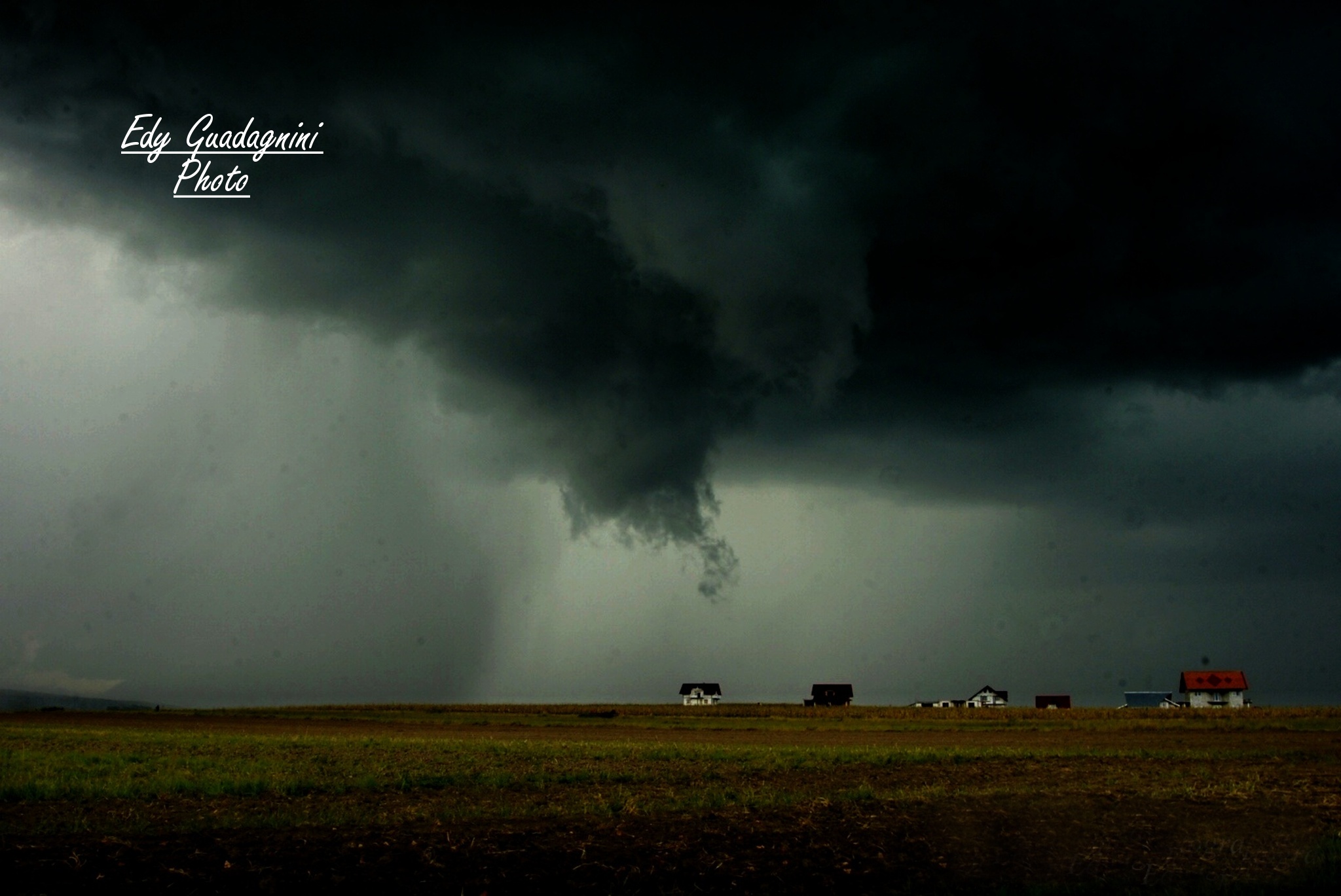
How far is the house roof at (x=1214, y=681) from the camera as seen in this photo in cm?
16362

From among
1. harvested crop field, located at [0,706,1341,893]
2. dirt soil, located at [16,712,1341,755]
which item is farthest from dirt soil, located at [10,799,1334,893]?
dirt soil, located at [16,712,1341,755]

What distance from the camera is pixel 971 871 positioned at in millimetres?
16656

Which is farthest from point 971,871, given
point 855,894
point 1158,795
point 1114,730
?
point 1114,730

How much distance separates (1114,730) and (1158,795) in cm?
5351

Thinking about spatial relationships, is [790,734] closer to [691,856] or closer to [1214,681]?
[691,856]

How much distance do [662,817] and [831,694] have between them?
164 m

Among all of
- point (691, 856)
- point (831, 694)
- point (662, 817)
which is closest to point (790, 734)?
point (662, 817)

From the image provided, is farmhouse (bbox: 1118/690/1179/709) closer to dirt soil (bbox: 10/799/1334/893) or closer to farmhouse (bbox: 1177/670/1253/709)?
farmhouse (bbox: 1177/670/1253/709)

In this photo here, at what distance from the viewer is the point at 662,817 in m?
21.1

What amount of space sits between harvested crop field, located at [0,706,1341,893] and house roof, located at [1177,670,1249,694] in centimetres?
13280

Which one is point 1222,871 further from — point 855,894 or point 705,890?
point 705,890

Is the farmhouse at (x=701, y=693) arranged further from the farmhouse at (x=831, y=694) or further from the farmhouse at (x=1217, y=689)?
the farmhouse at (x=1217, y=689)

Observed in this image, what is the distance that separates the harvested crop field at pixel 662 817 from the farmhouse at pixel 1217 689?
131195 millimetres

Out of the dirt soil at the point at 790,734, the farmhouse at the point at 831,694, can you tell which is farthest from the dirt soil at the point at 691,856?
the farmhouse at the point at 831,694
